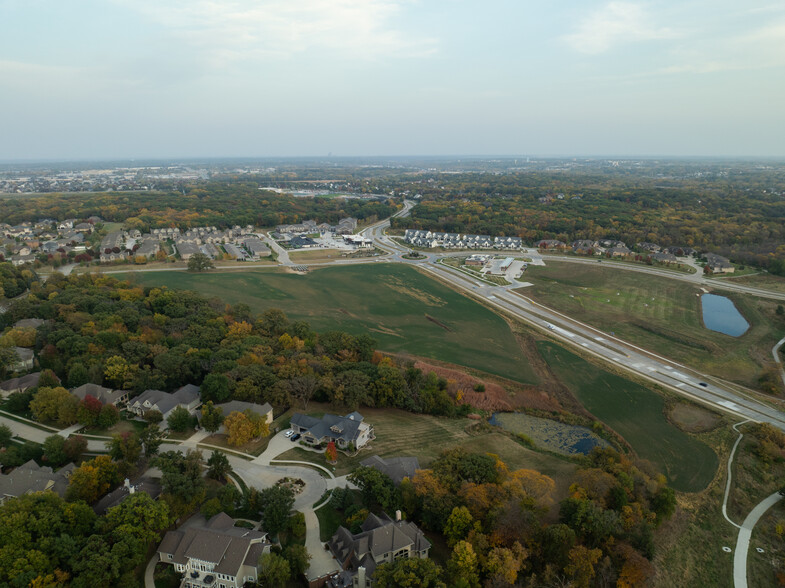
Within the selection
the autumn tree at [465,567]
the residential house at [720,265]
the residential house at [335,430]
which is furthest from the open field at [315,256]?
the autumn tree at [465,567]

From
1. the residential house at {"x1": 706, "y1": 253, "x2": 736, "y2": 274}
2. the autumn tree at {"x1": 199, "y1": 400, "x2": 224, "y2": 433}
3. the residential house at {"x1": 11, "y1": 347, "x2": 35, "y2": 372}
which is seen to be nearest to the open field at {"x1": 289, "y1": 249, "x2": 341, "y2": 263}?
the residential house at {"x1": 11, "y1": 347, "x2": 35, "y2": 372}

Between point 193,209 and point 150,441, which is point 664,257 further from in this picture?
point 193,209

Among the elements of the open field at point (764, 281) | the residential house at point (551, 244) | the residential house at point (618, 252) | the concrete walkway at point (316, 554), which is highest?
the residential house at point (551, 244)

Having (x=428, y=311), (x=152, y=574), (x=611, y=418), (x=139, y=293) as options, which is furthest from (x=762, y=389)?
(x=139, y=293)

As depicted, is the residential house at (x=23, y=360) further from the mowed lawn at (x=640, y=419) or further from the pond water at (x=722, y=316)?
the pond water at (x=722, y=316)

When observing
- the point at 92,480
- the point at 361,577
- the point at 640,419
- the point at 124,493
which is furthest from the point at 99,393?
the point at 640,419

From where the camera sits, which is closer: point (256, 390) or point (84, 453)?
point (84, 453)

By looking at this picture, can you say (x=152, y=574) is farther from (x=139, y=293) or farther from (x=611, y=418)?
(x=139, y=293)

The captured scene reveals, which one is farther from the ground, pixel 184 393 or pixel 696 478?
pixel 184 393
